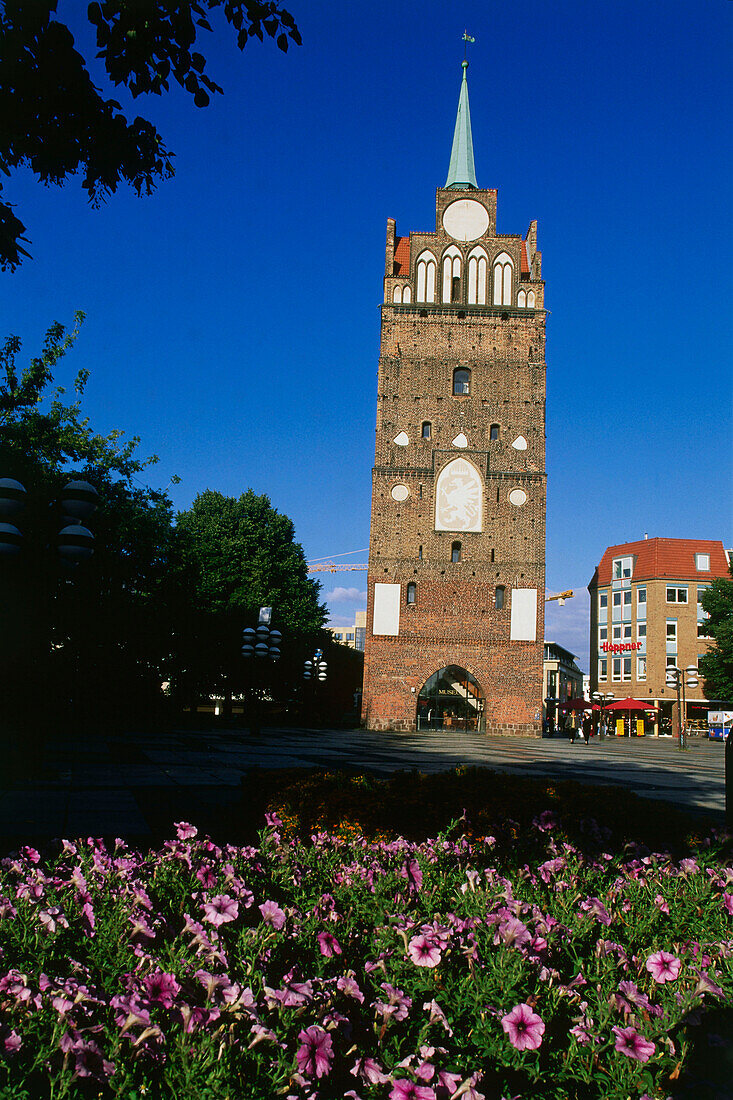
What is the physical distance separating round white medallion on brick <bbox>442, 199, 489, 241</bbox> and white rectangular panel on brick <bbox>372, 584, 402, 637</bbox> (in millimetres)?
16687

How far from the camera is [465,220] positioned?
37562 mm

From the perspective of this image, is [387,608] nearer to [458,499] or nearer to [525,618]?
[458,499]

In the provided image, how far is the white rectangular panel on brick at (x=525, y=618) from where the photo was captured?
114 ft

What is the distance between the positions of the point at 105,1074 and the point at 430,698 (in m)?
34.1

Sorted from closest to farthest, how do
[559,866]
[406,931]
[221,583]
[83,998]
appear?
1. [83,998]
2. [406,931]
3. [559,866]
4. [221,583]

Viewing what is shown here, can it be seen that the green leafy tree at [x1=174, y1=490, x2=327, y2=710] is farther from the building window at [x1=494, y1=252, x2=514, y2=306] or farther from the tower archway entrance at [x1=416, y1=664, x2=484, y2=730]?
the building window at [x1=494, y1=252, x2=514, y2=306]

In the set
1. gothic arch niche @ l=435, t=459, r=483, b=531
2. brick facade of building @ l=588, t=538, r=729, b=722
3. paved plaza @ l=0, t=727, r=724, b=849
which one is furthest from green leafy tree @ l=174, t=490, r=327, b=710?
brick facade of building @ l=588, t=538, r=729, b=722

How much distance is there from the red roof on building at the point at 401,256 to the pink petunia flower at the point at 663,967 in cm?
3780

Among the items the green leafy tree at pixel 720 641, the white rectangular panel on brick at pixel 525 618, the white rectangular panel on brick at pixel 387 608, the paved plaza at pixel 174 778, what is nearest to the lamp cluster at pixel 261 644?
the paved plaza at pixel 174 778

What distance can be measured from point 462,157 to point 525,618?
78.0ft

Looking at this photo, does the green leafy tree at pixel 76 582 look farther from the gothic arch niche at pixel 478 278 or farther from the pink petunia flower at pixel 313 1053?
the gothic arch niche at pixel 478 278

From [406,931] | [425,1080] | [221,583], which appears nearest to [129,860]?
[406,931]

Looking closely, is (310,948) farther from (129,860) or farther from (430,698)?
(430,698)

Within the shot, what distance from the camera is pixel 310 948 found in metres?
3.12
